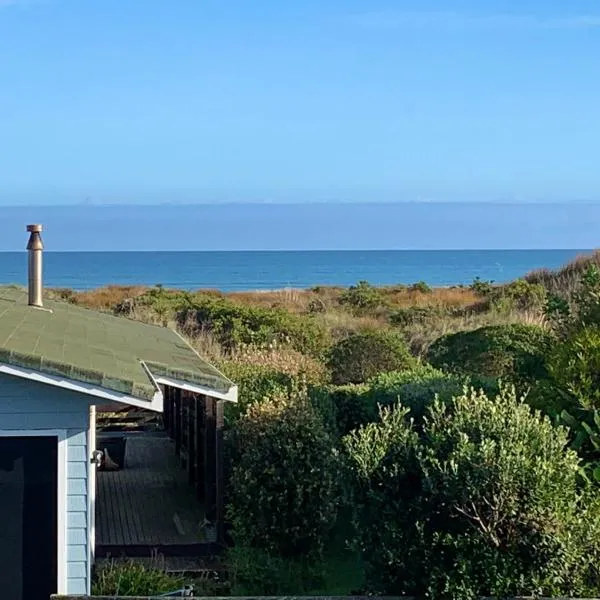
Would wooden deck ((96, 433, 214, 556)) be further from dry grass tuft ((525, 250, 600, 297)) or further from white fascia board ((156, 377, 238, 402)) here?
dry grass tuft ((525, 250, 600, 297))

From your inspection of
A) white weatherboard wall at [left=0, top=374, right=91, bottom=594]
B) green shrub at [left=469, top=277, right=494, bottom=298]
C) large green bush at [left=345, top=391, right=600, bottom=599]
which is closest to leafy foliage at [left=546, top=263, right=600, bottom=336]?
large green bush at [left=345, top=391, right=600, bottom=599]

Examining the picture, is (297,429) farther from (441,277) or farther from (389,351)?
(441,277)

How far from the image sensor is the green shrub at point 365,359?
1762 centimetres

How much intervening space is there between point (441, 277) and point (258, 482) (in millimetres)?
99497

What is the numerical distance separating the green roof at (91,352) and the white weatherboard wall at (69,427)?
30cm

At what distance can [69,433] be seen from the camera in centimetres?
792

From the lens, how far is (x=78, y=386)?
765 cm

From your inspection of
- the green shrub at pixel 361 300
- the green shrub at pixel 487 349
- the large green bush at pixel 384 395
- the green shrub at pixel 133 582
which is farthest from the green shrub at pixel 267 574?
the green shrub at pixel 361 300

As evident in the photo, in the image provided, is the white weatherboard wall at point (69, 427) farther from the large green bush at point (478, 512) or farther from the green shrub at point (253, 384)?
the green shrub at point (253, 384)

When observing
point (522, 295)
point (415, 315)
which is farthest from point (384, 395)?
point (522, 295)

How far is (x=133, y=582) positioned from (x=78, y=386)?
6.30ft

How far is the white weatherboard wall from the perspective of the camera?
7875 millimetres

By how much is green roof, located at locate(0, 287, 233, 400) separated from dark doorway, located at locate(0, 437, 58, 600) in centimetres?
69

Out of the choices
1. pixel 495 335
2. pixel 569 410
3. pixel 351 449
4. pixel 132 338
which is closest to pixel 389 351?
pixel 495 335
